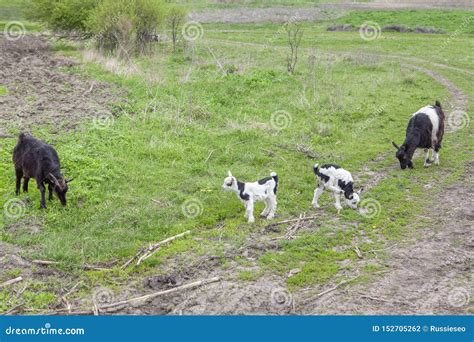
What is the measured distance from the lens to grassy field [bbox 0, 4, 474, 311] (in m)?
10.2

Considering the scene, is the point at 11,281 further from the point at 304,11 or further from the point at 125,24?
the point at 304,11

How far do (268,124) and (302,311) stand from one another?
10637mm

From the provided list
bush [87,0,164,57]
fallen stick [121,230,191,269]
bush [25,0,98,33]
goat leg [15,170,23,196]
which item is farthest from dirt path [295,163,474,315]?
bush [25,0,98,33]

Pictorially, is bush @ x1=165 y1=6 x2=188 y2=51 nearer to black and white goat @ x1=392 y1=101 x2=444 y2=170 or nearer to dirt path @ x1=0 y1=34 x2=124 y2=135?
dirt path @ x1=0 y1=34 x2=124 y2=135

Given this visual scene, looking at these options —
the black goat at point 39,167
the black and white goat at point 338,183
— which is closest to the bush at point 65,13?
the black goat at point 39,167

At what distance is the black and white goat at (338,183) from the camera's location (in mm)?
11609

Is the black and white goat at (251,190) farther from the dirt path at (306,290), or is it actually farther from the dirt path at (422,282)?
the dirt path at (422,282)

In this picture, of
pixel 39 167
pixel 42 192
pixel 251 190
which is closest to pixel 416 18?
pixel 251 190

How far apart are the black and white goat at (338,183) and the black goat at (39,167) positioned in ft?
17.6

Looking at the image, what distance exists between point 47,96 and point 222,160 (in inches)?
354

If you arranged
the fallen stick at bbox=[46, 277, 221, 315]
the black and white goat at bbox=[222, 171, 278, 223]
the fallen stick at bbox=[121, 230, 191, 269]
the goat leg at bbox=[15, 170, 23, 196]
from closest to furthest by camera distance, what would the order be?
the fallen stick at bbox=[46, 277, 221, 315] < the fallen stick at bbox=[121, 230, 191, 269] < the black and white goat at bbox=[222, 171, 278, 223] < the goat leg at bbox=[15, 170, 23, 196]

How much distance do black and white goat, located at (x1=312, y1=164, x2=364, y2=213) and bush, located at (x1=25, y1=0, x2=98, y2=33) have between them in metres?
27.3

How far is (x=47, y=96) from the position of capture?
67.1 ft

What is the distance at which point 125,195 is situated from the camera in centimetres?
1230
